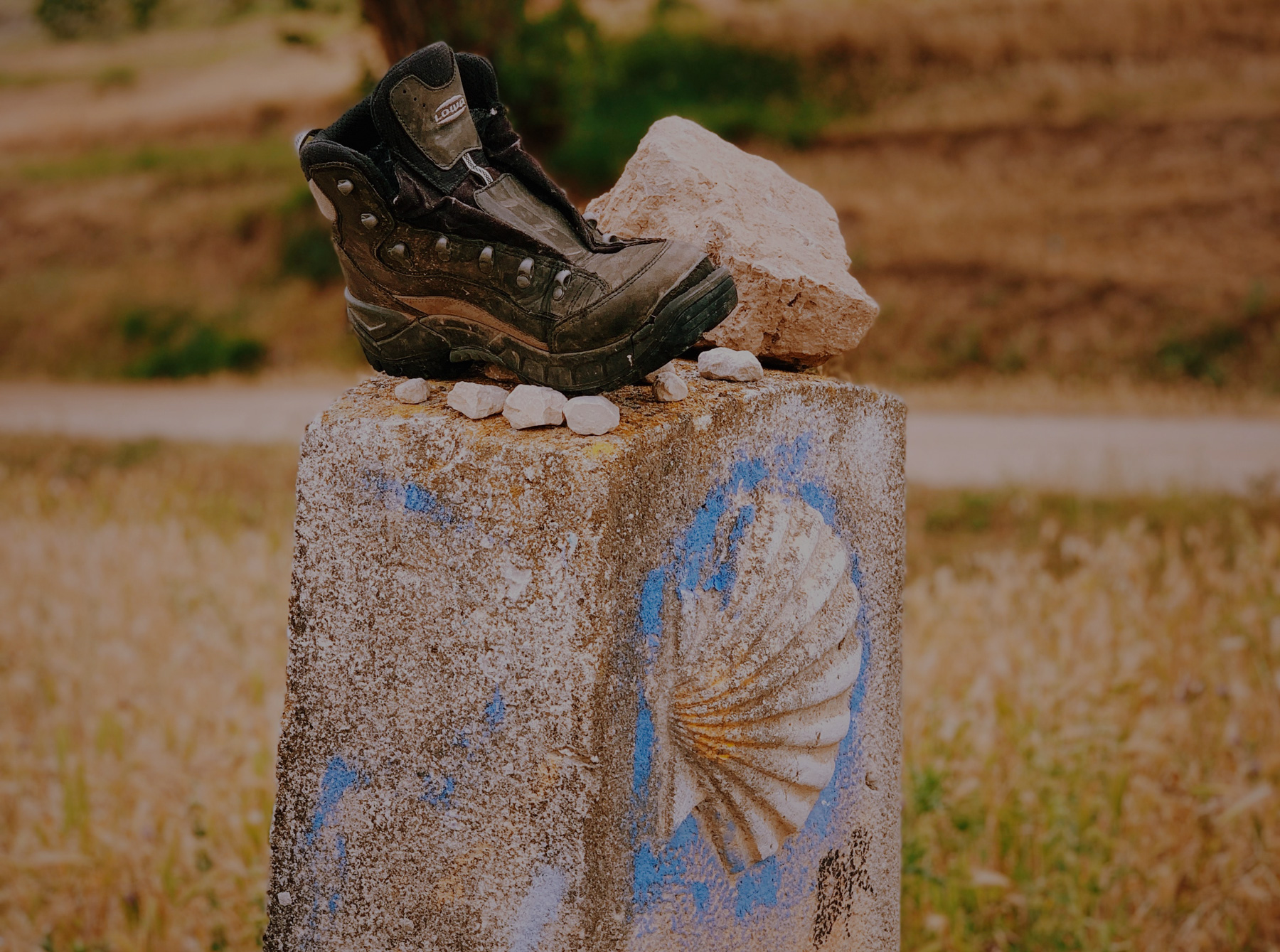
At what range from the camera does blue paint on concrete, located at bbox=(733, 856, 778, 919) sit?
1.79m

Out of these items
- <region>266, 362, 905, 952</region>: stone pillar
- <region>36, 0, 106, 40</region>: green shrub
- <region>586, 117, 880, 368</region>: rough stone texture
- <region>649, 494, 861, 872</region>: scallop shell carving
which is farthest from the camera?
<region>36, 0, 106, 40</region>: green shrub

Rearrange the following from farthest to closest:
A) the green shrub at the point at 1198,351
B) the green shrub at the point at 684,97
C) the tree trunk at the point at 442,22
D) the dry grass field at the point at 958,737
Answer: the green shrub at the point at 684,97 < the green shrub at the point at 1198,351 < the tree trunk at the point at 442,22 < the dry grass field at the point at 958,737

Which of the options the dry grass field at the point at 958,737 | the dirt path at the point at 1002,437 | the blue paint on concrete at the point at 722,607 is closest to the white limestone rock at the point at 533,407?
the blue paint on concrete at the point at 722,607

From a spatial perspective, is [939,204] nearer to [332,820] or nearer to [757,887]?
[757,887]

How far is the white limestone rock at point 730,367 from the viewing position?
1841 millimetres

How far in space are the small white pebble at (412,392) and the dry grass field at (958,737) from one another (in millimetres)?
1488

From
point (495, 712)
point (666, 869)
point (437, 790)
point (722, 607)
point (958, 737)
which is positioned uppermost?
point (722, 607)

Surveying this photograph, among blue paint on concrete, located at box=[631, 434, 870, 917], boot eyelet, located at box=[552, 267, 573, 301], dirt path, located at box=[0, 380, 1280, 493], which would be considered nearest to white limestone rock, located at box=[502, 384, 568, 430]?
boot eyelet, located at box=[552, 267, 573, 301]

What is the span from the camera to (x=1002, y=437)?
7348mm

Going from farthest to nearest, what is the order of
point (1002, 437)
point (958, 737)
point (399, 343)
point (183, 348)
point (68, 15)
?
point (183, 348)
point (1002, 437)
point (68, 15)
point (958, 737)
point (399, 343)

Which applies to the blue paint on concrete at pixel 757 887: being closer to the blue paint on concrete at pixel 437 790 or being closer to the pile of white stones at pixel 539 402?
the blue paint on concrete at pixel 437 790

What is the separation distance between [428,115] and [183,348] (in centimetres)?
1192

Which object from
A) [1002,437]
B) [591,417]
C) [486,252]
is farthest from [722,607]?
[1002,437]

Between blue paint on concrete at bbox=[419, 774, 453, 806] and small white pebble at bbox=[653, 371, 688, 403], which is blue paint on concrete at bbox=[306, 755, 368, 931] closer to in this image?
blue paint on concrete at bbox=[419, 774, 453, 806]
